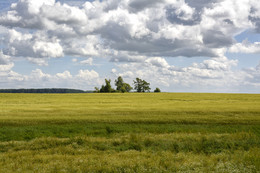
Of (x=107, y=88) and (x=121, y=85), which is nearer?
(x=107, y=88)

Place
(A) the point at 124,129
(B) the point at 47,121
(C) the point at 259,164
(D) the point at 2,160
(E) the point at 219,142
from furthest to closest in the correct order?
1. (B) the point at 47,121
2. (A) the point at 124,129
3. (E) the point at 219,142
4. (D) the point at 2,160
5. (C) the point at 259,164

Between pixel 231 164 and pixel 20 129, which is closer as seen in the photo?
pixel 231 164

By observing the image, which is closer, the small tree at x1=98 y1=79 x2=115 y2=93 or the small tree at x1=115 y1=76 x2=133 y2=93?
the small tree at x1=98 y1=79 x2=115 y2=93

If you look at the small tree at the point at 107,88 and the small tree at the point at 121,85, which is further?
the small tree at the point at 121,85

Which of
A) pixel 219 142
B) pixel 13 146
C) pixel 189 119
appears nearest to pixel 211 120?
pixel 189 119

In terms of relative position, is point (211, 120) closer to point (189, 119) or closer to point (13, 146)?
point (189, 119)

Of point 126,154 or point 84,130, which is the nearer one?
point 126,154

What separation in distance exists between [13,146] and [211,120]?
17328 mm

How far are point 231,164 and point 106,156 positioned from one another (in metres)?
4.76

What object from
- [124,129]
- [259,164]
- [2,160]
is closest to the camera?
[259,164]

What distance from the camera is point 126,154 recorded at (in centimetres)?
1105

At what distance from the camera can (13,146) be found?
13586 mm

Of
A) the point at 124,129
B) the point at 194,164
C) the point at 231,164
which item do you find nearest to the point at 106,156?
the point at 194,164

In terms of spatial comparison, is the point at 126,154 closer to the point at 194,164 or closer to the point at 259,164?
the point at 194,164
